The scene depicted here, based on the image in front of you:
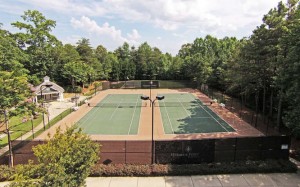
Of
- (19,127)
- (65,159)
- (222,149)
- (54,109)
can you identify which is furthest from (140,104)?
(65,159)

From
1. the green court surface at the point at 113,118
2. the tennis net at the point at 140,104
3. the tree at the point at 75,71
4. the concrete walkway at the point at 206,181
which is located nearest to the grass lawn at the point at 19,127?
the green court surface at the point at 113,118

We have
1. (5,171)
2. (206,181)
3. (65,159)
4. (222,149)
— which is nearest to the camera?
(65,159)

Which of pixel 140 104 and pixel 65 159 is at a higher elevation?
A: pixel 65 159

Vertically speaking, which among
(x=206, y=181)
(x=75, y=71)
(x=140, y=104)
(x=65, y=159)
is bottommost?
(x=206, y=181)

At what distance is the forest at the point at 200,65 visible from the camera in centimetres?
1495

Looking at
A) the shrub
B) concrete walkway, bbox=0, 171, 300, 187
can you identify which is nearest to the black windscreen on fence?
concrete walkway, bbox=0, 171, 300, 187

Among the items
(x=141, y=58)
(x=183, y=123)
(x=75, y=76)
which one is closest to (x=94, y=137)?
(x=183, y=123)

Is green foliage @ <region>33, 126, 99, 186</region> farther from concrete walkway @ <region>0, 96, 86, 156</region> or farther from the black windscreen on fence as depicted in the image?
concrete walkway @ <region>0, 96, 86, 156</region>

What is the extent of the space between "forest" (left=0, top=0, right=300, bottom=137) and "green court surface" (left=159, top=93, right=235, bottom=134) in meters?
4.76

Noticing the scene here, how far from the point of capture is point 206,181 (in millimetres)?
13773

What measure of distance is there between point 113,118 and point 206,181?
1686cm

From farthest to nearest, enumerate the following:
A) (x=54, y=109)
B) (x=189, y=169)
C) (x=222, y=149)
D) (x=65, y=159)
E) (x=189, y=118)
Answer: (x=54, y=109)
(x=189, y=118)
(x=222, y=149)
(x=189, y=169)
(x=65, y=159)

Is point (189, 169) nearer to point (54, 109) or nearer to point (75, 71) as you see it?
point (54, 109)

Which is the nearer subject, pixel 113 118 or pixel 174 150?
pixel 174 150
